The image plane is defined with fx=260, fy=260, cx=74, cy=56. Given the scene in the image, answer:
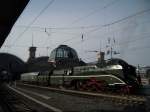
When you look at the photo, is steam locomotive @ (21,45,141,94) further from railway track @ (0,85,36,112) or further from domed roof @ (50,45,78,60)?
domed roof @ (50,45,78,60)

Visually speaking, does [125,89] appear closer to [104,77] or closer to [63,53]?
[104,77]

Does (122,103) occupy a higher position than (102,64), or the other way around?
(102,64)

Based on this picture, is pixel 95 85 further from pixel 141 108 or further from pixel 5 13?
pixel 5 13

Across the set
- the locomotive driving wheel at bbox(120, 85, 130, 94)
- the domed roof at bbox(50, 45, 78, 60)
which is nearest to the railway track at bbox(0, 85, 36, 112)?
the locomotive driving wheel at bbox(120, 85, 130, 94)

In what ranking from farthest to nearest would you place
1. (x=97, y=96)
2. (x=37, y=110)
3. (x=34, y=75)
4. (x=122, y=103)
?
(x=34, y=75), (x=97, y=96), (x=122, y=103), (x=37, y=110)

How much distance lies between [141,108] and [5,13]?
9.00 m

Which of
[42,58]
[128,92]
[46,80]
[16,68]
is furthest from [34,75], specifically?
[42,58]

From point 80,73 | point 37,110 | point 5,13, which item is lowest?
point 37,110

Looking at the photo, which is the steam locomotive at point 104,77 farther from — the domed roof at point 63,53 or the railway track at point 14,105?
the domed roof at point 63,53

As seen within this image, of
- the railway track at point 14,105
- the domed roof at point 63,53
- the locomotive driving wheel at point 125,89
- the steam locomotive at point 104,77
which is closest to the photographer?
the railway track at point 14,105

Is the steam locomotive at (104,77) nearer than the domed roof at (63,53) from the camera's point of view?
Yes

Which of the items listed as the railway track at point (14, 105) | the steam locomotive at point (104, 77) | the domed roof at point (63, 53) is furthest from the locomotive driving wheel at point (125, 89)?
the domed roof at point (63, 53)

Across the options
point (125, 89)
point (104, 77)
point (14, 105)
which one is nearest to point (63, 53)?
point (104, 77)

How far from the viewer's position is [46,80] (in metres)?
42.2
